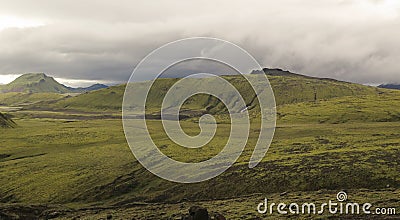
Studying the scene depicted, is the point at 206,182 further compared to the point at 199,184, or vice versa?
the point at 206,182

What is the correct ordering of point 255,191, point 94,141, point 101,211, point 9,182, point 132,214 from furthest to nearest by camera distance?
point 94,141 < point 9,182 < point 255,191 < point 101,211 < point 132,214

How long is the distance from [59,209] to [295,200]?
39.0 metres

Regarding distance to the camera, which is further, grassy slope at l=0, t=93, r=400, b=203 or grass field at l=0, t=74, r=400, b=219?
grassy slope at l=0, t=93, r=400, b=203

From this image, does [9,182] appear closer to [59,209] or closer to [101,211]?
[59,209]

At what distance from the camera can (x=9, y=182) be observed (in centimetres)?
8638

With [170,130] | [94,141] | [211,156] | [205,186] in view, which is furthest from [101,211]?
[170,130]

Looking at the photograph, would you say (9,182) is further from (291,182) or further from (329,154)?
(329,154)

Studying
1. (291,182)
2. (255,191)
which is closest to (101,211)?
(255,191)

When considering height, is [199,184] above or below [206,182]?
below

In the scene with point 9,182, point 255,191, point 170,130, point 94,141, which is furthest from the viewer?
point 170,130

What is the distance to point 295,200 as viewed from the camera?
5475cm

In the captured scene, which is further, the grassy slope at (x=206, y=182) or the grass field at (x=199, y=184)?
the grassy slope at (x=206, y=182)

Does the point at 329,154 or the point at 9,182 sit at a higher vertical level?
the point at 329,154

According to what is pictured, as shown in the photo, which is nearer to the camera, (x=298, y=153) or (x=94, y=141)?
(x=298, y=153)
